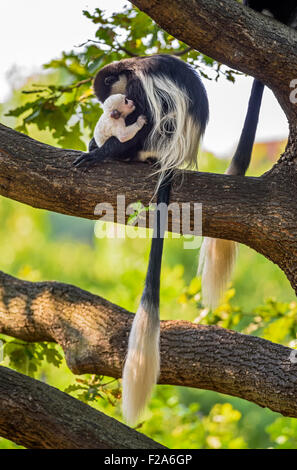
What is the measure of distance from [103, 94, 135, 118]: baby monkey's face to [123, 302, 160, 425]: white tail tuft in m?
0.70

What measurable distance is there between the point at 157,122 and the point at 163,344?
0.75 m

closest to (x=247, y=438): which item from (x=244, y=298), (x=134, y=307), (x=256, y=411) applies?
(x=256, y=411)

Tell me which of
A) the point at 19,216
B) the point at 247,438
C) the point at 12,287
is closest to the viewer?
the point at 12,287

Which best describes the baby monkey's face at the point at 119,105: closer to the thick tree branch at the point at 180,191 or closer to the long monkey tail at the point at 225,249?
the thick tree branch at the point at 180,191

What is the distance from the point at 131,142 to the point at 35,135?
8484 millimetres

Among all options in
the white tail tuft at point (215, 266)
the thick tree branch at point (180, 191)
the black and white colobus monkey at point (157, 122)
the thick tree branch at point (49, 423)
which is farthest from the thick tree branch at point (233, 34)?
the thick tree branch at point (49, 423)

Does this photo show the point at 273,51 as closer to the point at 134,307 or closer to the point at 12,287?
the point at 12,287

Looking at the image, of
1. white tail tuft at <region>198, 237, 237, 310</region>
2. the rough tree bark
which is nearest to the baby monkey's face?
the rough tree bark

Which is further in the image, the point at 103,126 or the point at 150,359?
the point at 103,126

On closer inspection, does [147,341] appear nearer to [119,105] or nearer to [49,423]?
[49,423]

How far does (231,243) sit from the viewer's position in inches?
86.8

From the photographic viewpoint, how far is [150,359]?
1.74 m

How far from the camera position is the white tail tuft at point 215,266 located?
2.19m

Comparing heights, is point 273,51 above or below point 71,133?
below
